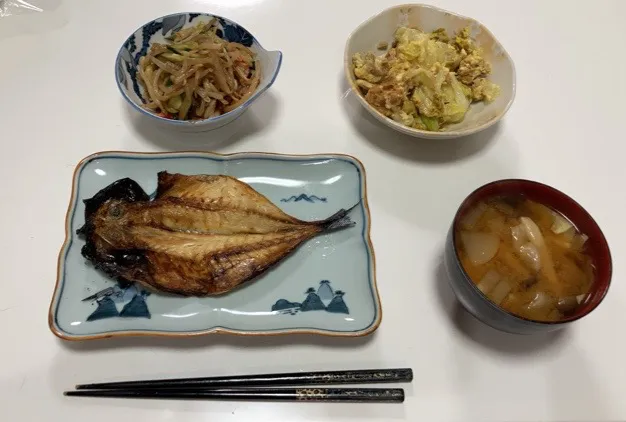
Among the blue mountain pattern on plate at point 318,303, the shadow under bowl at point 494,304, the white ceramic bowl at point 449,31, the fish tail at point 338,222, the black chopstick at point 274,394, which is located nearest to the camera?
the shadow under bowl at point 494,304

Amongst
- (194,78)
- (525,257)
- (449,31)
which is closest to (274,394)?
(525,257)

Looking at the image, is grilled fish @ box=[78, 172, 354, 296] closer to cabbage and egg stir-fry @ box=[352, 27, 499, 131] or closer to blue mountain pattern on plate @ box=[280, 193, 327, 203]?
blue mountain pattern on plate @ box=[280, 193, 327, 203]

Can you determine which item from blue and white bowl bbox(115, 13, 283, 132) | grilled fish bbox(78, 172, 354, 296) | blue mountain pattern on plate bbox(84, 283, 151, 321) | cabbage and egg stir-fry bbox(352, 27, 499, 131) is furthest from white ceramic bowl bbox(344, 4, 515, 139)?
blue mountain pattern on plate bbox(84, 283, 151, 321)

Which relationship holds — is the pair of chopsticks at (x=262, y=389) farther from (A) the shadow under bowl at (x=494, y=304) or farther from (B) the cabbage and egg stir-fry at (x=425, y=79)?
(B) the cabbage and egg stir-fry at (x=425, y=79)

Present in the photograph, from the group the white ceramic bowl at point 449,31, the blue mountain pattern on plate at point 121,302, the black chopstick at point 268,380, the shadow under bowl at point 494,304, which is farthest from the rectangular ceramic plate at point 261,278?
the white ceramic bowl at point 449,31

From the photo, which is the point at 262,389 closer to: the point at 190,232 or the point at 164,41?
the point at 190,232

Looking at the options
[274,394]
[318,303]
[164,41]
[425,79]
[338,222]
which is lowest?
[274,394]

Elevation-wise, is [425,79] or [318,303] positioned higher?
[425,79]
